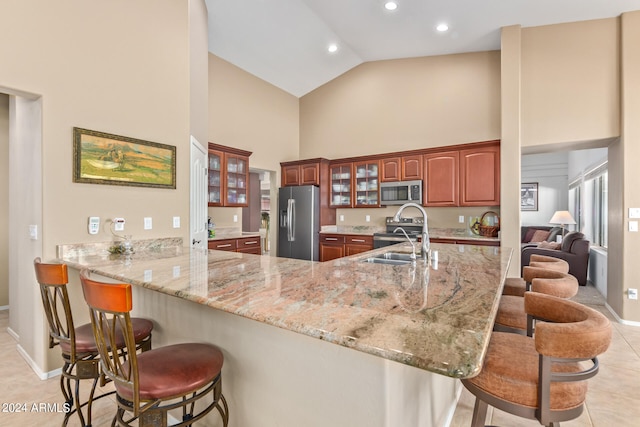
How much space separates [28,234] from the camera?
8.47 feet

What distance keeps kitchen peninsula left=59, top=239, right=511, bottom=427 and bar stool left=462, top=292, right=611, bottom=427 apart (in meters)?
0.21

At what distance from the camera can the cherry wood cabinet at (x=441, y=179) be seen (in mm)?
4879

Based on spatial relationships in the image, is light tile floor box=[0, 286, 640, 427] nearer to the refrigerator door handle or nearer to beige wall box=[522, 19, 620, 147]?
beige wall box=[522, 19, 620, 147]

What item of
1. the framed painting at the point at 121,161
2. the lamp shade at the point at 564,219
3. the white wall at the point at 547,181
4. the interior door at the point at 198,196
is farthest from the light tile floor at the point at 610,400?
the white wall at the point at 547,181

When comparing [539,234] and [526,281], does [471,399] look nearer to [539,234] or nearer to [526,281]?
[526,281]

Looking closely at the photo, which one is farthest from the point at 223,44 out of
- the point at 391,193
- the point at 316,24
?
the point at 391,193

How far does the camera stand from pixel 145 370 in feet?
4.17

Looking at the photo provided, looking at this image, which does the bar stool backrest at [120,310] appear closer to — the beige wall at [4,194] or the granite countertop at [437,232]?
the beige wall at [4,194]

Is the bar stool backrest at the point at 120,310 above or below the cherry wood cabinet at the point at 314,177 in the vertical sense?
below

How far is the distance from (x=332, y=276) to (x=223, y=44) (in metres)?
4.65

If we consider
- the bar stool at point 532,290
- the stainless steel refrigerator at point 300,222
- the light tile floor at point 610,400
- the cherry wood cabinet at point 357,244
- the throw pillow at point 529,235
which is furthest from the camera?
the throw pillow at point 529,235

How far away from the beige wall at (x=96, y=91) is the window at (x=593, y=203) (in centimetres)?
594

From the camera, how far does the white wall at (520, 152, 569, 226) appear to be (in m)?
8.53

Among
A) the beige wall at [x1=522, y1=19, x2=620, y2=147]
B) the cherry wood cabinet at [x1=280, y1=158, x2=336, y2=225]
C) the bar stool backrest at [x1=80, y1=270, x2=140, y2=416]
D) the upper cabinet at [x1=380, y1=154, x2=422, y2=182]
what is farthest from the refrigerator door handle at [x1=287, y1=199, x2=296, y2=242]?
the bar stool backrest at [x1=80, y1=270, x2=140, y2=416]
